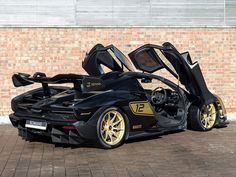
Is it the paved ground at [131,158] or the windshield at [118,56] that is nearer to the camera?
the paved ground at [131,158]

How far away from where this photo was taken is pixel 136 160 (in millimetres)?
7121

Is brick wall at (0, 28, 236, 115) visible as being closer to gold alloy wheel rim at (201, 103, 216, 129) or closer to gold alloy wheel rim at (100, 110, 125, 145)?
gold alloy wheel rim at (201, 103, 216, 129)

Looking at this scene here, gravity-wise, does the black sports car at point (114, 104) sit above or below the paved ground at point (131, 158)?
above

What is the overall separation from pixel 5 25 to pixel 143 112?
493 centimetres

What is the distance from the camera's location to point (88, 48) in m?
11.9

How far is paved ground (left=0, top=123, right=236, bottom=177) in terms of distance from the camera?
6413 mm

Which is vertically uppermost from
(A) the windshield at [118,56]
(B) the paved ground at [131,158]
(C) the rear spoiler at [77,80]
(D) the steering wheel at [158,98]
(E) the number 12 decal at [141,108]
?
(A) the windshield at [118,56]

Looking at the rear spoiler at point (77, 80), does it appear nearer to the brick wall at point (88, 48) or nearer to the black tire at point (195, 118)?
the black tire at point (195, 118)

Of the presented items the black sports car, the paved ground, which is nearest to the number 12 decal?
the black sports car

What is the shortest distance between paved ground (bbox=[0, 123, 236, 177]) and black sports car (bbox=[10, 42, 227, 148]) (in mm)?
261

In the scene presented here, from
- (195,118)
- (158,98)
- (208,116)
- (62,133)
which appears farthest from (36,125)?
(208,116)

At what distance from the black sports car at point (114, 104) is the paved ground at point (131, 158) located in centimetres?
26

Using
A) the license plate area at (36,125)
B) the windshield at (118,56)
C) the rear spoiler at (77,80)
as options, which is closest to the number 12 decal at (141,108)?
the rear spoiler at (77,80)

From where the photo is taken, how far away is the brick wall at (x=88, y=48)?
11.6m
